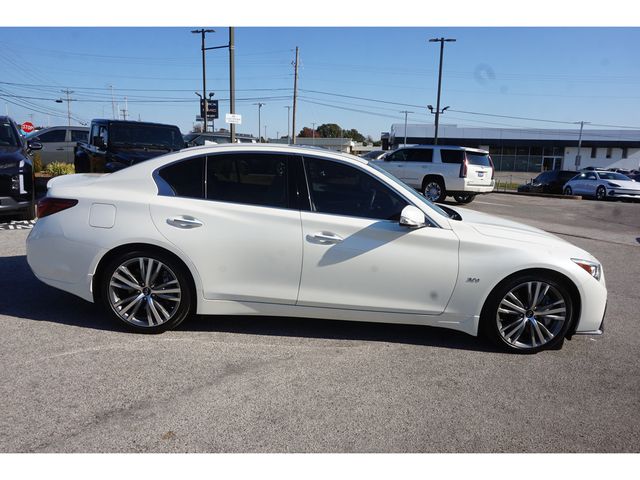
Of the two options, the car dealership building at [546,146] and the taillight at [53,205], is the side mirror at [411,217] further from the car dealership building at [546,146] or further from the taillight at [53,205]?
the car dealership building at [546,146]

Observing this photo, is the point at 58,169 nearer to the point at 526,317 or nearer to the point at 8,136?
the point at 8,136

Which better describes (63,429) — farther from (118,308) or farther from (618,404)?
(618,404)

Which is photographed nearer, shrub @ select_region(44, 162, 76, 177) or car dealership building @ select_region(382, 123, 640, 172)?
shrub @ select_region(44, 162, 76, 177)

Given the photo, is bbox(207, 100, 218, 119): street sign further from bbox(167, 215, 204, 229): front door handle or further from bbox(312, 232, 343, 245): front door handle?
bbox(312, 232, 343, 245): front door handle

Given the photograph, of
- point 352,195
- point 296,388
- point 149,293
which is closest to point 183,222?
point 149,293

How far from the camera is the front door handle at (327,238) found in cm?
404

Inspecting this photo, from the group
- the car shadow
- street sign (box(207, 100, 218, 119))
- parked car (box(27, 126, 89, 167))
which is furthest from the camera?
street sign (box(207, 100, 218, 119))

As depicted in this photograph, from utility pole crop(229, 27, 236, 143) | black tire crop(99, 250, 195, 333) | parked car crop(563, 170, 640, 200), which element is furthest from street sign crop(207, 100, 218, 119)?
black tire crop(99, 250, 195, 333)

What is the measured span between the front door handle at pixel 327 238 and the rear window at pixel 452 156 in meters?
13.3

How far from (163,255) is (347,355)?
66.7 inches

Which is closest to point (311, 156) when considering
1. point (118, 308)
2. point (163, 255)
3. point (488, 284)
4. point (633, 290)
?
point (163, 255)

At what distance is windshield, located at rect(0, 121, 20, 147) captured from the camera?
896 centimetres

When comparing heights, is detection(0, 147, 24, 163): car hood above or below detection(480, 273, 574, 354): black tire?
above

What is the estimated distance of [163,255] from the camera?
13.7 ft
